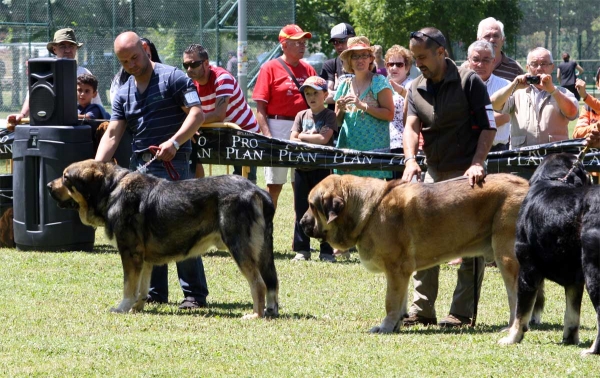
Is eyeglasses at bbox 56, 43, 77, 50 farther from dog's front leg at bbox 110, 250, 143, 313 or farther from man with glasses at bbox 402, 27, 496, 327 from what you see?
man with glasses at bbox 402, 27, 496, 327

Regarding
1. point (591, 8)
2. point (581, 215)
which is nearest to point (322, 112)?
point (581, 215)

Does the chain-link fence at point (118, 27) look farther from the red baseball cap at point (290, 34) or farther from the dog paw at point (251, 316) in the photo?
the dog paw at point (251, 316)

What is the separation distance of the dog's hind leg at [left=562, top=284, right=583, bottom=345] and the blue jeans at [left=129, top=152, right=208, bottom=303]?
11.0 feet

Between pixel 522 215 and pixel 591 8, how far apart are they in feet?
129

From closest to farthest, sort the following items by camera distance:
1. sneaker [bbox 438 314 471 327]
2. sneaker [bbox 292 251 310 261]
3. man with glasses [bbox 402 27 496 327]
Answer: man with glasses [bbox 402 27 496 327], sneaker [bbox 438 314 471 327], sneaker [bbox 292 251 310 261]

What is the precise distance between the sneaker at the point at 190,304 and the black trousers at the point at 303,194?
2.86m

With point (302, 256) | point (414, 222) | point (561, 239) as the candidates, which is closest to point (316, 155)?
point (302, 256)

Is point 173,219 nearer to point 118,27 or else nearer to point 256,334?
point 256,334

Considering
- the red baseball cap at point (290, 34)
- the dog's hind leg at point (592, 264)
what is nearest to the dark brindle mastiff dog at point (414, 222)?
the dog's hind leg at point (592, 264)

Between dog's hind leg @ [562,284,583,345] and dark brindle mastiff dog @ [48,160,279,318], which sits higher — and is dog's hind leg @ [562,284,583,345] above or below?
below

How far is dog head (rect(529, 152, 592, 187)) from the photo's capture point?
21.8ft

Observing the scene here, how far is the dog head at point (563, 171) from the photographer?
6.65 m

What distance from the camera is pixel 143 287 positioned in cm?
826

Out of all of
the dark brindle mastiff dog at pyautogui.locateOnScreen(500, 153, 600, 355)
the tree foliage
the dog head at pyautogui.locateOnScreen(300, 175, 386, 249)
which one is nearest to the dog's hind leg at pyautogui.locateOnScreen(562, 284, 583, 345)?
the dark brindle mastiff dog at pyautogui.locateOnScreen(500, 153, 600, 355)
